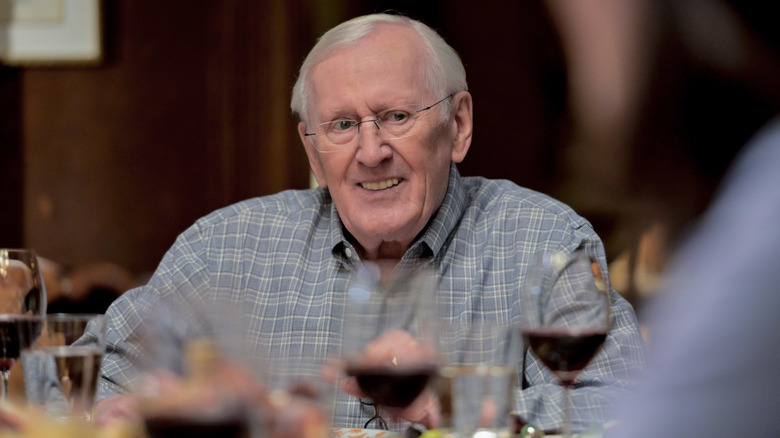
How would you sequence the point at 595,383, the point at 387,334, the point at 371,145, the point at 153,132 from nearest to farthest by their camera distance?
1. the point at 387,334
2. the point at 595,383
3. the point at 371,145
4. the point at 153,132

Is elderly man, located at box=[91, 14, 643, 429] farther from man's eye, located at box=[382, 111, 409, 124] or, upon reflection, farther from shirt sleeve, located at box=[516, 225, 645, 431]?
shirt sleeve, located at box=[516, 225, 645, 431]

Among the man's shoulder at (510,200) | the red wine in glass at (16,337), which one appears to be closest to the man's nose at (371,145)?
the man's shoulder at (510,200)

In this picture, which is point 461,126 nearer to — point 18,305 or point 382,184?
point 382,184

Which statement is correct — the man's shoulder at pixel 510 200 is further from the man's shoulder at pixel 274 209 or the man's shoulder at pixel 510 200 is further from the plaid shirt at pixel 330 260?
the man's shoulder at pixel 274 209

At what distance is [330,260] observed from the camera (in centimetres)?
207

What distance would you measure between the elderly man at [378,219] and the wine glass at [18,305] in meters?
0.64

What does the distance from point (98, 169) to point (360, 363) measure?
2.76 metres

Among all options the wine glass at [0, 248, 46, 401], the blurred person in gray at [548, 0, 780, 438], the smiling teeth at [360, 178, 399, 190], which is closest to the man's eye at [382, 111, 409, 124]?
the smiling teeth at [360, 178, 399, 190]

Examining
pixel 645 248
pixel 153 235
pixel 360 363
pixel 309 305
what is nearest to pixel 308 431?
pixel 360 363

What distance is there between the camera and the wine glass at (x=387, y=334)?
86 cm

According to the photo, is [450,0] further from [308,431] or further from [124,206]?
[308,431]

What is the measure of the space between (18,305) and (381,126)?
1.04 meters

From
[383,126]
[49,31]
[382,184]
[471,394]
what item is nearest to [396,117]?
[383,126]

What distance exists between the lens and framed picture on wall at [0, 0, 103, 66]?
3223 millimetres
